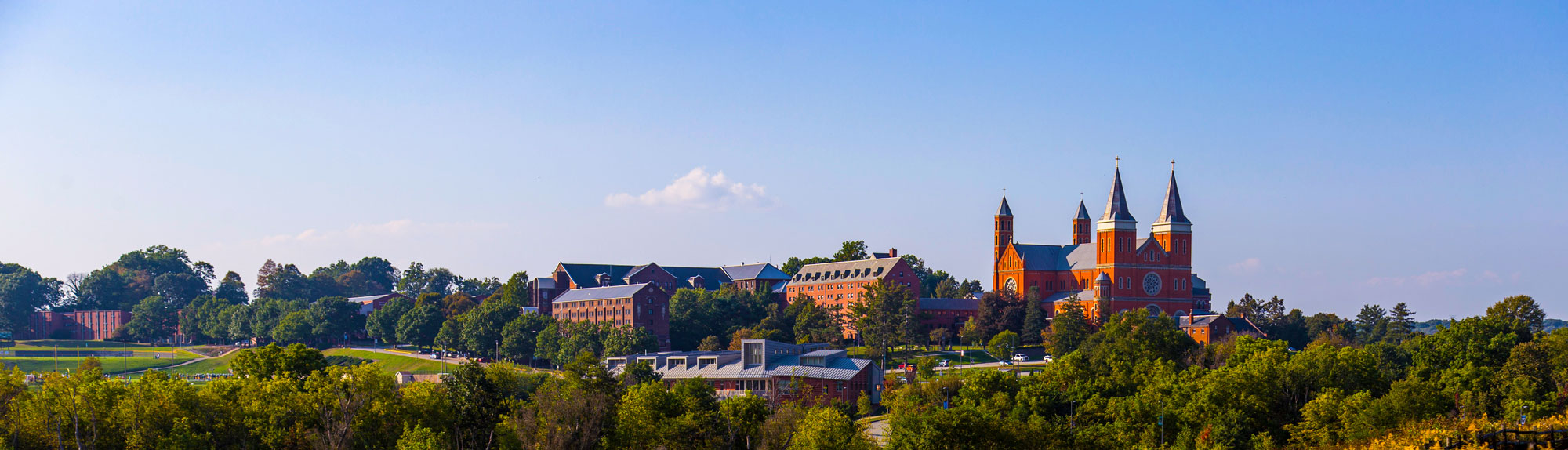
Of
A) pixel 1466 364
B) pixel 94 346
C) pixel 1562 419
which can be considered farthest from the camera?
pixel 94 346

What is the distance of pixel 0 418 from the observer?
5597cm

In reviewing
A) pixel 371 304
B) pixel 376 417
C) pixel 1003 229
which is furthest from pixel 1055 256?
pixel 376 417

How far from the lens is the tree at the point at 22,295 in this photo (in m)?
163

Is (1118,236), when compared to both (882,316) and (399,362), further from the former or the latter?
(399,362)

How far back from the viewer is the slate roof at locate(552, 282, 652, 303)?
127m

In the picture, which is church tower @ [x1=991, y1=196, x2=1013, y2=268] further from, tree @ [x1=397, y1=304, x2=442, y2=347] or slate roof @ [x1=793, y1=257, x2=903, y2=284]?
tree @ [x1=397, y1=304, x2=442, y2=347]

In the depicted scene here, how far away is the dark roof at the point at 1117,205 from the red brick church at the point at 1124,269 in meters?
0.07

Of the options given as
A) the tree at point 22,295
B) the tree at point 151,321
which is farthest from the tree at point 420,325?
the tree at point 22,295

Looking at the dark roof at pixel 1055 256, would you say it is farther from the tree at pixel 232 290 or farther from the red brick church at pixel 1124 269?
the tree at pixel 232 290

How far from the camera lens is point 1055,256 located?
133m

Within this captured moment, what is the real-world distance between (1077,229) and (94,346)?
350ft

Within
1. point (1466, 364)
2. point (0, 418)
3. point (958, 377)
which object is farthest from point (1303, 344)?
point (0, 418)

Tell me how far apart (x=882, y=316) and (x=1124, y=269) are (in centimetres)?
2319

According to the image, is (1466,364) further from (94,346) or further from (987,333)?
(94,346)
